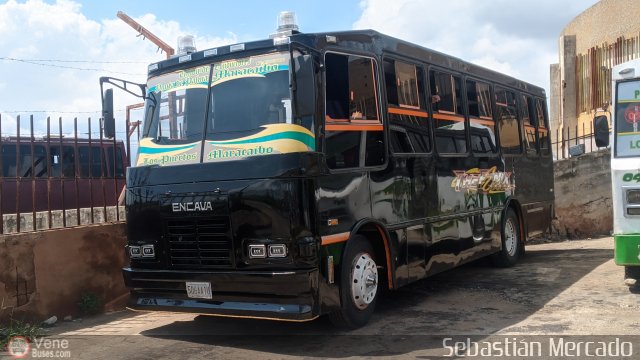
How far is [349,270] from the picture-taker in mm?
5469

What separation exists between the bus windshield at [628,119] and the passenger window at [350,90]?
3.20 metres

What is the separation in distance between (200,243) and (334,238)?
1.26m

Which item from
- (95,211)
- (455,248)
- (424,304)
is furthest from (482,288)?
(95,211)

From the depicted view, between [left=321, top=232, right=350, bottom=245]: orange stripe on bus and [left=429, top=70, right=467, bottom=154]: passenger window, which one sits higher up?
[left=429, top=70, right=467, bottom=154]: passenger window

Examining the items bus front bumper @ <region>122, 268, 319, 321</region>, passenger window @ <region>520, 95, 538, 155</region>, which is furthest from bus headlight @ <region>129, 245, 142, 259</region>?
passenger window @ <region>520, 95, 538, 155</region>

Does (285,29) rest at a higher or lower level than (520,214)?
higher

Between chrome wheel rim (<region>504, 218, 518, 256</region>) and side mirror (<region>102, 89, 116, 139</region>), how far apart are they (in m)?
6.14

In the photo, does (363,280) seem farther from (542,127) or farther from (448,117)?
(542,127)

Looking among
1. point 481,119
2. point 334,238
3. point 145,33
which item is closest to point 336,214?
point 334,238

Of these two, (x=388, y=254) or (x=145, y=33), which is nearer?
(x=388, y=254)

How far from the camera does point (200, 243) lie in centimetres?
536

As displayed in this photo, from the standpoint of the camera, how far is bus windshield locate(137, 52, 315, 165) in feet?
16.9

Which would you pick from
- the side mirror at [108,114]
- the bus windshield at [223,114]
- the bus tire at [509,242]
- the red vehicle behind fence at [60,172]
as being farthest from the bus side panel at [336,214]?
the bus tire at [509,242]

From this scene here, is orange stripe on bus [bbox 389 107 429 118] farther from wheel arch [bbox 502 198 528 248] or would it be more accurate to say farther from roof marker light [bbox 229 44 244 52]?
wheel arch [bbox 502 198 528 248]
